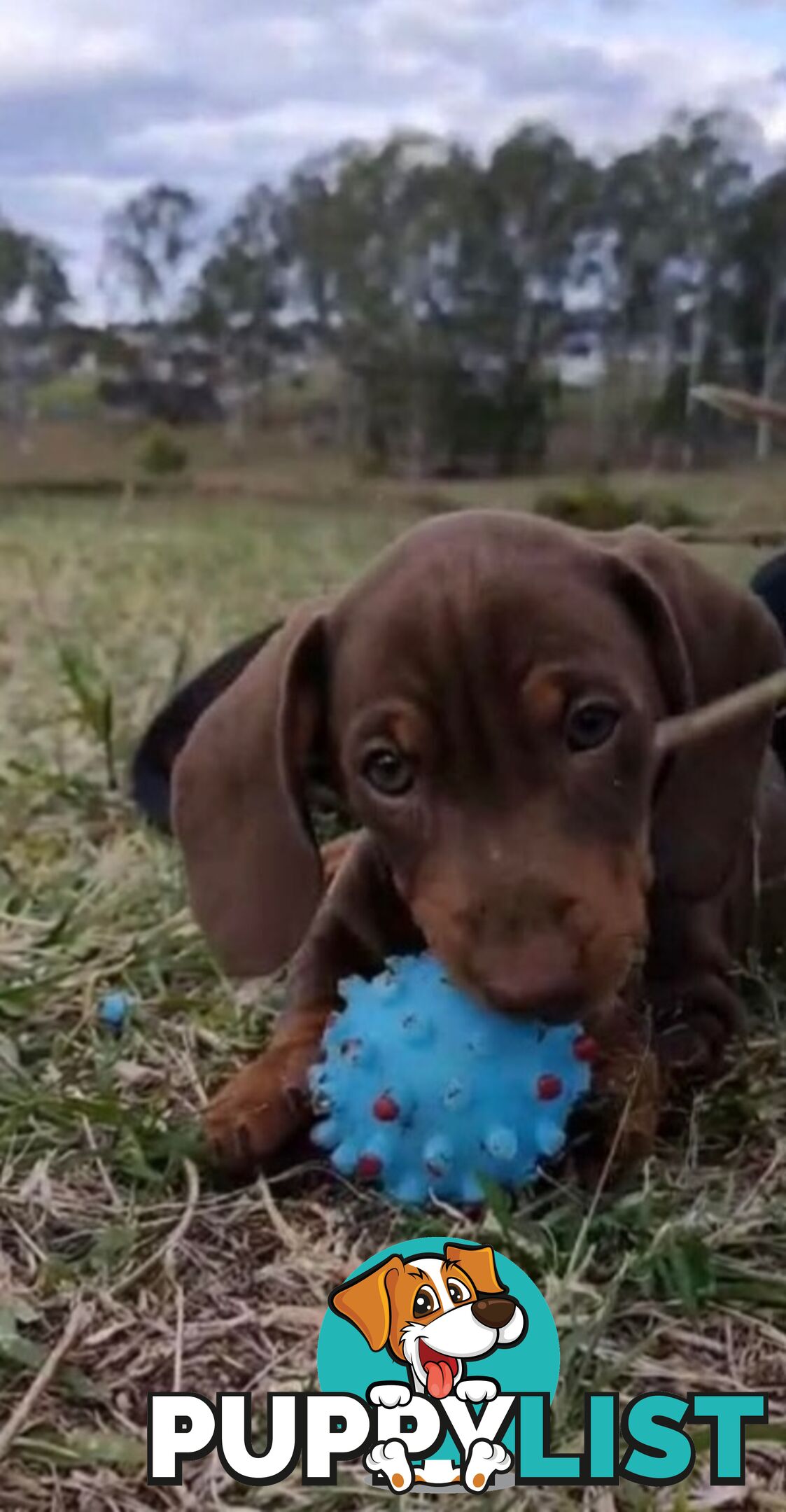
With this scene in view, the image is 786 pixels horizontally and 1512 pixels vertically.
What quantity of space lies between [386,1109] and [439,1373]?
1.50 ft

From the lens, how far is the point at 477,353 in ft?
25.7

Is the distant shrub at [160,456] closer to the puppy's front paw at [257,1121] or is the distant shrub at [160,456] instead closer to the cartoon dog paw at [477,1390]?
the puppy's front paw at [257,1121]

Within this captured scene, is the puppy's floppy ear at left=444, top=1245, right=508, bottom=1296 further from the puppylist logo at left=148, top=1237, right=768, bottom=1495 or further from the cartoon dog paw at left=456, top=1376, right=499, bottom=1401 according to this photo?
the cartoon dog paw at left=456, top=1376, right=499, bottom=1401

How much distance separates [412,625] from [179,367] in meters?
7.53

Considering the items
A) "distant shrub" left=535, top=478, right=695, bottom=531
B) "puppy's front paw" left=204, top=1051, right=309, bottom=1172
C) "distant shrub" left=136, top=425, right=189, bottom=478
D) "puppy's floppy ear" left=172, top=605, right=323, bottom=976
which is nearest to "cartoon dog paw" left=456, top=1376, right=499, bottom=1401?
"puppy's front paw" left=204, top=1051, right=309, bottom=1172

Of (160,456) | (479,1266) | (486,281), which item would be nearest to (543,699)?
(479,1266)

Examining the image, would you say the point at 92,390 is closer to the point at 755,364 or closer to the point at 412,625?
the point at 755,364

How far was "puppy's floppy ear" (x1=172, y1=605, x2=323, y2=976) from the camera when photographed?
7.99 ft

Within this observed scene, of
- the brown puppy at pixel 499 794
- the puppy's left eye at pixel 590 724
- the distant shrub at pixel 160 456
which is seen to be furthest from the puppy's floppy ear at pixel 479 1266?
the distant shrub at pixel 160 456

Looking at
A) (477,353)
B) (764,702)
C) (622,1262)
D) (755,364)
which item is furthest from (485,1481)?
(477,353)

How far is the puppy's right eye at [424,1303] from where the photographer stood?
186cm

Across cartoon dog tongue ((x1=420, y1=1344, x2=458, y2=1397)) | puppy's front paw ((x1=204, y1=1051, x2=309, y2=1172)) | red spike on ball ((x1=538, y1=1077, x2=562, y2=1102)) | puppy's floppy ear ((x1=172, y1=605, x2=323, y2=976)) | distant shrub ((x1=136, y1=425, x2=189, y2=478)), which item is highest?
distant shrub ((x1=136, y1=425, x2=189, y2=478))

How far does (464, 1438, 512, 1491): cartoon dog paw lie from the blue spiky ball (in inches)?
17.1

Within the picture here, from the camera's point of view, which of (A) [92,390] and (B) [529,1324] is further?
(A) [92,390]
